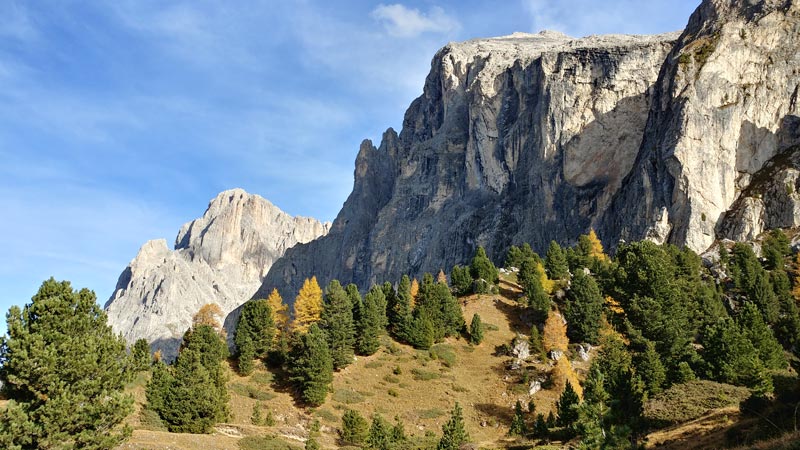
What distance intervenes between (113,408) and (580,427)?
64.5 ft

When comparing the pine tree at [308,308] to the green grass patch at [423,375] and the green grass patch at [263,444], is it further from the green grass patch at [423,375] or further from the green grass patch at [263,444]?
the green grass patch at [263,444]

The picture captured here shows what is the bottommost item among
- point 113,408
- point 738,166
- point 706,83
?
point 113,408

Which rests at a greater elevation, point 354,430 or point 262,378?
point 262,378

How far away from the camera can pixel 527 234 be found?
145250 mm

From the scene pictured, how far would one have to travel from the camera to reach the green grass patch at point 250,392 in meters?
52.3

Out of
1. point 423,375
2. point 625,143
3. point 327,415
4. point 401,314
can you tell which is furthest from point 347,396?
point 625,143

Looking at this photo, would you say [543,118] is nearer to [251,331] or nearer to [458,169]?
[458,169]

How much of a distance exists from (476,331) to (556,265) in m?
23.7

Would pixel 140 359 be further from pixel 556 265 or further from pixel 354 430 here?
pixel 556 265

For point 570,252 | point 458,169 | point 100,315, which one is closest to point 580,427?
point 100,315

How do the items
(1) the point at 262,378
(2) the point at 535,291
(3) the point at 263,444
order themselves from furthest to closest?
(2) the point at 535,291 < (1) the point at 262,378 < (3) the point at 263,444

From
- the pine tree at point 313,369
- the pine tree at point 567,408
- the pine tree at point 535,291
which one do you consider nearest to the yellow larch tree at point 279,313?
the pine tree at point 313,369

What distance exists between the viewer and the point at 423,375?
60.0 metres

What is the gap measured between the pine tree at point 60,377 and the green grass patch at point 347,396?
29557 mm
